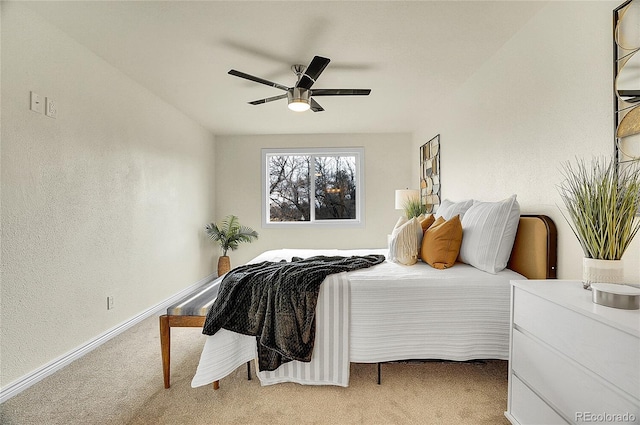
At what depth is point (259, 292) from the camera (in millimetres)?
1908

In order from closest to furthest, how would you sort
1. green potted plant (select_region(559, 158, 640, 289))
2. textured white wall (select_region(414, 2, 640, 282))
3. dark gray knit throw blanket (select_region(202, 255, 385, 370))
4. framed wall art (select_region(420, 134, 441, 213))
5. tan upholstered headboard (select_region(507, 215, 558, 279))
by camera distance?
green potted plant (select_region(559, 158, 640, 289)) → textured white wall (select_region(414, 2, 640, 282)) → dark gray knit throw blanket (select_region(202, 255, 385, 370)) → tan upholstered headboard (select_region(507, 215, 558, 279)) → framed wall art (select_region(420, 134, 441, 213))

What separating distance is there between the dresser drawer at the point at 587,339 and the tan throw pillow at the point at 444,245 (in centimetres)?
80

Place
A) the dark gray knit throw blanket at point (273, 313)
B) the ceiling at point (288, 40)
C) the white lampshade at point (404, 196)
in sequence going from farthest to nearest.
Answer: the white lampshade at point (404, 196) < the ceiling at point (288, 40) < the dark gray knit throw blanket at point (273, 313)

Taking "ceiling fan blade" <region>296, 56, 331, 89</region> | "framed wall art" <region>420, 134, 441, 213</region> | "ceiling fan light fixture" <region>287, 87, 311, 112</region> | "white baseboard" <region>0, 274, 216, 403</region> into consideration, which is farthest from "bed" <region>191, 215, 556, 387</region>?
"framed wall art" <region>420, 134, 441, 213</region>

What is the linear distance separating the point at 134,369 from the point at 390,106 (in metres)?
3.78

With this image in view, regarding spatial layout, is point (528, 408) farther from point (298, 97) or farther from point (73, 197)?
point (73, 197)

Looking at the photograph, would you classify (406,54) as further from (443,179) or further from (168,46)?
(168,46)

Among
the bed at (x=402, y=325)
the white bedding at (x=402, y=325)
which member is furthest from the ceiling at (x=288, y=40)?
the white bedding at (x=402, y=325)

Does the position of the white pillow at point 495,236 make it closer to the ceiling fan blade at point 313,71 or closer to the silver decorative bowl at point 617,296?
the silver decorative bowl at point 617,296

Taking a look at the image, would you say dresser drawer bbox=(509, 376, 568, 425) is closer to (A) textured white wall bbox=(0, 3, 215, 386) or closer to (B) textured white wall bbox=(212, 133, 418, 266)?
(A) textured white wall bbox=(0, 3, 215, 386)

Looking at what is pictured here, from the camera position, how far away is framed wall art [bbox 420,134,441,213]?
13.2ft

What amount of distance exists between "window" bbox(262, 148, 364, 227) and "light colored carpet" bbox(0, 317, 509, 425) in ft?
11.3

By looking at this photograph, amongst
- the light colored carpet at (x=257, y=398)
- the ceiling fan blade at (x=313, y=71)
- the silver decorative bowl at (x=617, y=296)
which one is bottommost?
the light colored carpet at (x=257, y=398)

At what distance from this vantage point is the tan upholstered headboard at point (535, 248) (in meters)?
1.93
